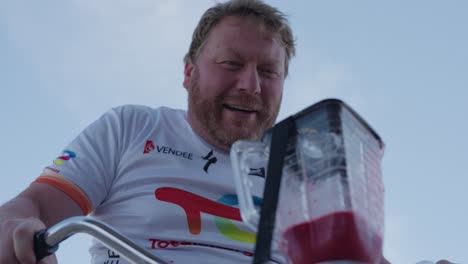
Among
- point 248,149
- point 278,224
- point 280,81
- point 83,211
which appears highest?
point 280,81

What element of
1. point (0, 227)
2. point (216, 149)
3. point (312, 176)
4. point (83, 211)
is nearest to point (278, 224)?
point (312, 176)

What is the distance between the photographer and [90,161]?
208 cm

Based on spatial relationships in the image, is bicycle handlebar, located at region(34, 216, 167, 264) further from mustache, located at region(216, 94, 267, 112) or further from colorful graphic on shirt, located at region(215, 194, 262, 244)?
mustache, located at region(216, 94, 267, 112)

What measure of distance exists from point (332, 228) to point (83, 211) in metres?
1.30

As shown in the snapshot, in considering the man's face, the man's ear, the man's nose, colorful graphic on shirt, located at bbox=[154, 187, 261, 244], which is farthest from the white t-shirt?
the man's ear

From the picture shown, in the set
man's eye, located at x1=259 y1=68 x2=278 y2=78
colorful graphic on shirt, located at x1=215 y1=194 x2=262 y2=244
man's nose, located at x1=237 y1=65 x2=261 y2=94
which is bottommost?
colorful graphic on shirt, located at x1=215 y1=194 x2=262 y2=244

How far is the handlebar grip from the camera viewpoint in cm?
124

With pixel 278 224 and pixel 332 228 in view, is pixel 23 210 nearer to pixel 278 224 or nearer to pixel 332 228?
pixel 278 224

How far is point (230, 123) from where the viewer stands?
2.38m

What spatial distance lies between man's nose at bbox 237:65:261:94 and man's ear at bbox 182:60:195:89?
1.47ft

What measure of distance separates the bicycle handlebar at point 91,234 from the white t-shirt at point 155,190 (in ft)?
1.94

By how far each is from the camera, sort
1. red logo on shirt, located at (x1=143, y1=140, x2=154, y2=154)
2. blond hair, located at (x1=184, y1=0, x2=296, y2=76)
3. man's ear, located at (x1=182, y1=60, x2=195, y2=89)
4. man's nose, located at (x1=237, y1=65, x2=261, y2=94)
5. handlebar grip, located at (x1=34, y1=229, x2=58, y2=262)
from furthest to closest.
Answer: man's ear, located at (x1=182, y1=60, x2=195, y2=89)
blond hair, located at (x1=184, y1=0, x2=296, y2=76)
man's nose, located at (x1=237, y1=65, x2=261, y2=94)
red logo on shirt, located at (x1=143, y1=140, x2=154, y2=154)
handlebar grip, located at (x1=34, y1=229, x2=58, y2=262)

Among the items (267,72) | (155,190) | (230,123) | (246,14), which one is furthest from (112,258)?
(246,14)

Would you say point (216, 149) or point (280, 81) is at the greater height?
point (280, 81)
